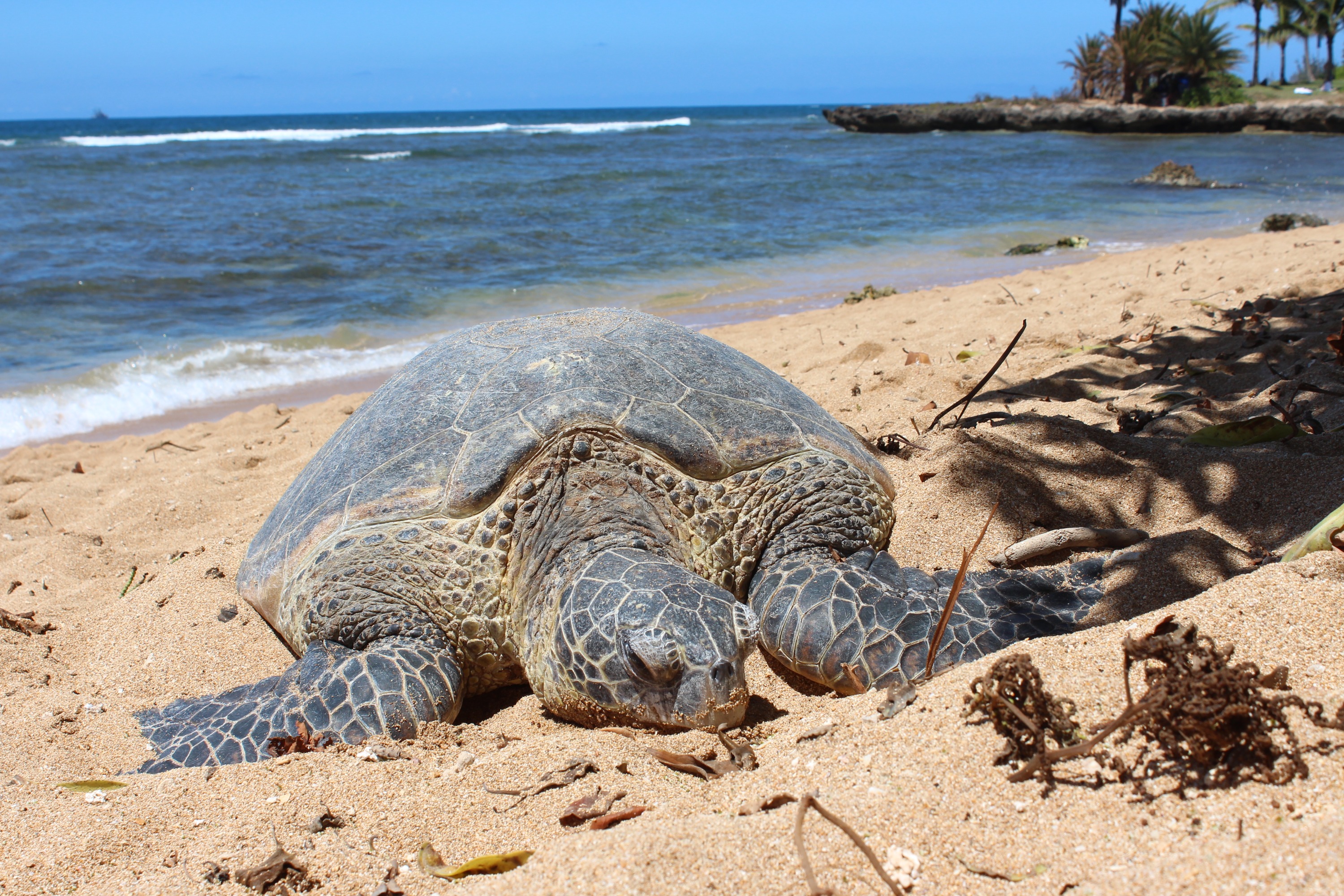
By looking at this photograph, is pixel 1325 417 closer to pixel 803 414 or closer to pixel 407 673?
pixel 803 414

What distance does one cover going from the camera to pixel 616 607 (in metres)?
2.31

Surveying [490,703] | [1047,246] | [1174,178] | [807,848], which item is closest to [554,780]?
[807,848]

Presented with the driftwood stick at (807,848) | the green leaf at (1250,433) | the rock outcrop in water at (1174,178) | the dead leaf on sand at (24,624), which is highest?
the rock outcrop in water at (1174,178)

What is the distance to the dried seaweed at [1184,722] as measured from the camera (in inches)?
53.7

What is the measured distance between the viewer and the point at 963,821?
58.0 inches

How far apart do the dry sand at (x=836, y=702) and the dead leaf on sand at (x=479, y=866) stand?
0.03 metres

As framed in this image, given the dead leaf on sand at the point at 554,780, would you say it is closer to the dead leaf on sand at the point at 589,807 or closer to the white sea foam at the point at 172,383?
the dead leaf on sand at the point at 589,807

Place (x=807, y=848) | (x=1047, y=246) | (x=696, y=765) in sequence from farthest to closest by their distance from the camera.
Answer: (x=1047, y=246) < (x=696, y=765) < (x=807, y=848)

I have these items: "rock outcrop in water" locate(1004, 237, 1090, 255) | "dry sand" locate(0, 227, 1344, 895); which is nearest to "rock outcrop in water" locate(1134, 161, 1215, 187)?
"rock outcrop in water" locate(1004, 237, 1090, 255)

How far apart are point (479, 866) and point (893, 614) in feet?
4.42

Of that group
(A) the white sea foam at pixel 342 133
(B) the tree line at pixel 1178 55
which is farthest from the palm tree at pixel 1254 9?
(A) the white sea foam at pixel 342 133

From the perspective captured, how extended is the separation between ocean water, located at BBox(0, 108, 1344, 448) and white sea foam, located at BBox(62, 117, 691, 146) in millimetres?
21833

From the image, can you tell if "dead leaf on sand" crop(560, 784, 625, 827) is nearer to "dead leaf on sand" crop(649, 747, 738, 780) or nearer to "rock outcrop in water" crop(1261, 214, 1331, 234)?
"dead leaf on sand" crop(649, 747, 738, 780)

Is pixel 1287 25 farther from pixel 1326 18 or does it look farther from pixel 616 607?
pixel 616 607
